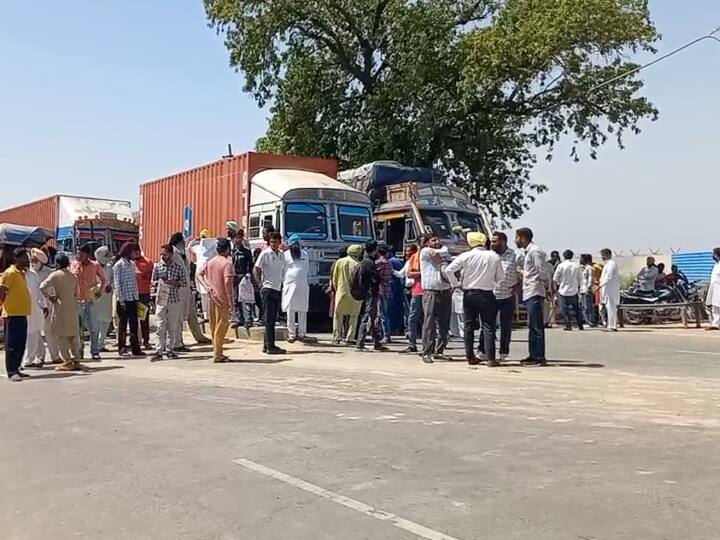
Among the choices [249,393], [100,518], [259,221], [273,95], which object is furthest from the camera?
[273,95]

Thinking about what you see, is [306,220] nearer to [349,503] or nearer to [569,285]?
[569,285]

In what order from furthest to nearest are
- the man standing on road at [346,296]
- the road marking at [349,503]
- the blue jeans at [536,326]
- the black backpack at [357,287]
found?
the man standing on road at [346,296]
the black backpack at [357,287]
the blue jeans at [536,326]
the road marking at [349,503]

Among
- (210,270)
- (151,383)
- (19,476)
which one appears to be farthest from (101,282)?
(19,476)

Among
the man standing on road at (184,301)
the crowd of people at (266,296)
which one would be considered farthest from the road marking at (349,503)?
the man standing on road at (184,301)

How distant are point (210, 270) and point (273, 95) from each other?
19.7 m

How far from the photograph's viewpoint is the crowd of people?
457 inches

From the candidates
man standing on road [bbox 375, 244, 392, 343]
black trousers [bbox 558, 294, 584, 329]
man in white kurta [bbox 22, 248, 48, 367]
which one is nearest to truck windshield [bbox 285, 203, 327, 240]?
man standing on road [bbox 375, 244, 392, 343]

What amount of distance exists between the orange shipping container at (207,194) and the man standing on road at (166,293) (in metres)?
6.36

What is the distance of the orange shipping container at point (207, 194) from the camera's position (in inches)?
781

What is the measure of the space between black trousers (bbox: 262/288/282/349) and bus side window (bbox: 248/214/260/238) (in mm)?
5693

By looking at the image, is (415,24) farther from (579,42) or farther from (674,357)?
(674,357)

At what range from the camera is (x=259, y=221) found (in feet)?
62.3

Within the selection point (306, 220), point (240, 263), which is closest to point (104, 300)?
point (240, 263)

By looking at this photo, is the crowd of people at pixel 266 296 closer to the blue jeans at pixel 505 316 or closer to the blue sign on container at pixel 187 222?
the blue jeans at pixel 505 316
